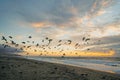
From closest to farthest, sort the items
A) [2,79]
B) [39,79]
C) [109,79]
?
[2,79], [39,79], [109,79]

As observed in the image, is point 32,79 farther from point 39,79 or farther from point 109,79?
point 109,79

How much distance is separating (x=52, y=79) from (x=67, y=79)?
1.41 meters

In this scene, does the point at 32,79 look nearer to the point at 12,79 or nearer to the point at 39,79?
the point at 39,79

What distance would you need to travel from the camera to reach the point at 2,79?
13.2 m

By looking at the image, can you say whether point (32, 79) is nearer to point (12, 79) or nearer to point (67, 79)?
point (12, 79)

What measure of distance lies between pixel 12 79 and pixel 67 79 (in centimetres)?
472

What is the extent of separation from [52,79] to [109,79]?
6.90m

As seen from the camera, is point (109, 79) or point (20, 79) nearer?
point (20, 79)

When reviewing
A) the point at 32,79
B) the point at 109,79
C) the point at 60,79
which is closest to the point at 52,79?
the point at 60,79

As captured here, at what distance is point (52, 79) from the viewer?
14438 mm

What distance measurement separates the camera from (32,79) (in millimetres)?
13961

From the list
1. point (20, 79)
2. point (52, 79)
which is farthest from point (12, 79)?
point (52, 79)

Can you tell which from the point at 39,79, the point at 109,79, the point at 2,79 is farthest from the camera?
the point at 109,79

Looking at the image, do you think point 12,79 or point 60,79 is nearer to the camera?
point 12,79
